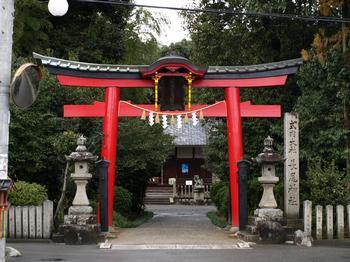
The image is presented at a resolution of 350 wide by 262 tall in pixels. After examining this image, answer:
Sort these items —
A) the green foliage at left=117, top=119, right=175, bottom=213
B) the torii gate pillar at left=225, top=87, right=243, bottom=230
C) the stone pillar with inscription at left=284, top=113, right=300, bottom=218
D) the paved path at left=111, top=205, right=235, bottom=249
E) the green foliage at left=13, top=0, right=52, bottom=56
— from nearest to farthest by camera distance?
the paved path at left=111, top=205, right=235, bottom=249
the stone pillar with inscription at left=284, top=113, right=300, bottom=218
the torii gate pillar at left=225, top=87, right=243, bottom=230
the green foliage at left=117, top=119, right=175, bottom=213
the green foliage at left=13, top=0, right=52, bottom=56

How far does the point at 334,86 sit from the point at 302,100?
55.5 inches

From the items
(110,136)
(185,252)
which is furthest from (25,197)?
(185,252)

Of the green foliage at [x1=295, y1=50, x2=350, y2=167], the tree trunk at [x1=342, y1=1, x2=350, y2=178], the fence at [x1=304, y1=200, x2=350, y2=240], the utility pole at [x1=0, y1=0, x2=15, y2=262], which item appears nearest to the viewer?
the utility pole at [x1=0, y1=0, x2=15, y2=262]

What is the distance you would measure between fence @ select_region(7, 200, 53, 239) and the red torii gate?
232 cm

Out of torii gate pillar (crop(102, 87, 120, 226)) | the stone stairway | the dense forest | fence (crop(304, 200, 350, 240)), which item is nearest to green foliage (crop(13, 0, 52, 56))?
the dense forest

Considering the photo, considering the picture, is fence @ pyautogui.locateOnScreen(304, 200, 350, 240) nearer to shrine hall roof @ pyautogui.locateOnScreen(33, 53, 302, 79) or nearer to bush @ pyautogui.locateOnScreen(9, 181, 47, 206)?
shrine hall roof @ pyautogui.locateOnScreen(33, 53, 302, 79)

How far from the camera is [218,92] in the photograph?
23438 mm

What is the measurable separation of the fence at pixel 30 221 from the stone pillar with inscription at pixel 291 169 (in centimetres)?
699

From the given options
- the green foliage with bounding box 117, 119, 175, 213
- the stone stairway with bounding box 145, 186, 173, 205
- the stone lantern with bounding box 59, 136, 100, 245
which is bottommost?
the stone stairway with bounding box 145, 186, 173, 205

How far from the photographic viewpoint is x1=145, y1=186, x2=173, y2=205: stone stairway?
43.6 metres

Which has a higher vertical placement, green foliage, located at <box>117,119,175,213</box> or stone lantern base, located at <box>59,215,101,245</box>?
green foliage, located at <box>117,119,175,213</box>

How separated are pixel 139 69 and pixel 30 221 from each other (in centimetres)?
607

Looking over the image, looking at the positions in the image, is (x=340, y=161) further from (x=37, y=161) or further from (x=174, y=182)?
(x=174, y=182)

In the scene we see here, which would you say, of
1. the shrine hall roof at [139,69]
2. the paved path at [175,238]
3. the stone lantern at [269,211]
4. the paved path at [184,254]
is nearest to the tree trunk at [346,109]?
the shrine hall roof at [139,69]
